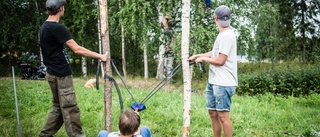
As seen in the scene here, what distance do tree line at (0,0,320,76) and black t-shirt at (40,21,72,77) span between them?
8721 millimetres

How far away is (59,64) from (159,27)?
34.5 ft

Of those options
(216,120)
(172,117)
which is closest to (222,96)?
(216,120)

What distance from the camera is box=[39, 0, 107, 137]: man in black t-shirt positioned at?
3.51 metres

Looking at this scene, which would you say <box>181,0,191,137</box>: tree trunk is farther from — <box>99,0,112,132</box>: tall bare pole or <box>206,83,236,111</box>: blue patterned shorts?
<box>99,0,112,132</box>: tall bare pole

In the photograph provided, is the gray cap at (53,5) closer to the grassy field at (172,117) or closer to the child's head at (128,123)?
the child's head at (128,123)

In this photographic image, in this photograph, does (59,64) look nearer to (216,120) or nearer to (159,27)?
(216,120)

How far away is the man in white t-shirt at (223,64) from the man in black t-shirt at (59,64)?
49.9 inches

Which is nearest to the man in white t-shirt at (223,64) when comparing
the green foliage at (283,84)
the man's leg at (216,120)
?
the man's leg at (216,120)

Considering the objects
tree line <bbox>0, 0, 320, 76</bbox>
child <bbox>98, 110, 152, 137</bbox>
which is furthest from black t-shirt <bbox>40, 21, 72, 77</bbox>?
tree line <bbox>0, 0, 320, 76</bbox>

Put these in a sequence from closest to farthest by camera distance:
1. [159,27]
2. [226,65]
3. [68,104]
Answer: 1. [226,65]
2. [68,104]
3. [159,27]

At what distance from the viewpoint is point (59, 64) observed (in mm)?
3682

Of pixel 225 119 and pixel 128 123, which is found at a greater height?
pixel 128 123

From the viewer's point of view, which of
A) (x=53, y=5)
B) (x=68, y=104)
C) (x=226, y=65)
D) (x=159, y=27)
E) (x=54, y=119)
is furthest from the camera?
(x=159, y=27)

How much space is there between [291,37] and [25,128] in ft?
75.2
